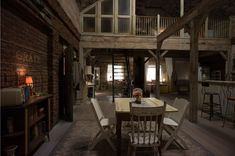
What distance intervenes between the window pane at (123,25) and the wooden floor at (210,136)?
18.2 feet

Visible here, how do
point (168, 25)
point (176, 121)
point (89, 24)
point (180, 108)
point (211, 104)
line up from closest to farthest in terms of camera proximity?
point (180, 108) → point (176, 121) → point (211, 104) → point (89, 24) → point (168, 25)

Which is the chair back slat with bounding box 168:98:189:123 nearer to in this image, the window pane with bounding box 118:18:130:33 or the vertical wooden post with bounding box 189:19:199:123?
the vertical wooden post with bounding box 189:19:199:123

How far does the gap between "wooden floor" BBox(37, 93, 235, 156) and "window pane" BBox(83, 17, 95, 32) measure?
5659 millimetres

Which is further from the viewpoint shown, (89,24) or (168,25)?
(168,25)

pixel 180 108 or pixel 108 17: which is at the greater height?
pixel 108 17

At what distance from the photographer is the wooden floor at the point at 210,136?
11.3 ft

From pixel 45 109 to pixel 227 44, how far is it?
9.19 meters

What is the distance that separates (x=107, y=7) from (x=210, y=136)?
7.49 m

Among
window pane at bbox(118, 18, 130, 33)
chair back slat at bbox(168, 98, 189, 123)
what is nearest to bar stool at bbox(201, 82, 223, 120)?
chair back slat at bbox(168, 98, 189, 123)

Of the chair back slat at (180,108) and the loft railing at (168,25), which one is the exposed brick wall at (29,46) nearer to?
the chair back slat at (180,108)

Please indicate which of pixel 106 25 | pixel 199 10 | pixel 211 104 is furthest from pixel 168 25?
pixel 211 104

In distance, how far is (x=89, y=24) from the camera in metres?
9.75

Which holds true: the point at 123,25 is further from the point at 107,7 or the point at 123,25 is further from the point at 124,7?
the point at 107,7

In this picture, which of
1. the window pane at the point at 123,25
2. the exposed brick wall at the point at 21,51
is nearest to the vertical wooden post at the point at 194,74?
the exposed brick wall at the point at 21,51
